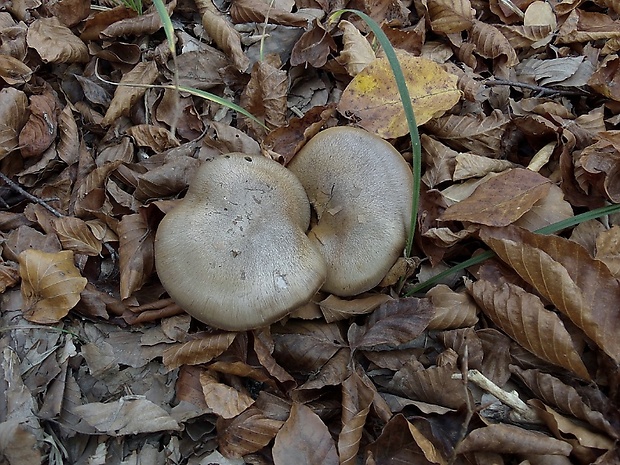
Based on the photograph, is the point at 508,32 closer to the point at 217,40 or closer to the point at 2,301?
the point at 217,40

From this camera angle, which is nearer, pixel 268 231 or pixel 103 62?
pixel 268 231

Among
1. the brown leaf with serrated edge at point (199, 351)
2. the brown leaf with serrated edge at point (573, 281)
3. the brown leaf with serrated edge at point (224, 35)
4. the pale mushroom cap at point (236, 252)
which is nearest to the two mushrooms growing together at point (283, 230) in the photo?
the pale mushroom cap at point (236, 252)

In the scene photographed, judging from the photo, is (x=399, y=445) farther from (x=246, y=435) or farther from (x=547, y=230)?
(x=547, y=230)

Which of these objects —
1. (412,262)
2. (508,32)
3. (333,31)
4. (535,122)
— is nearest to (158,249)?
(412,262)

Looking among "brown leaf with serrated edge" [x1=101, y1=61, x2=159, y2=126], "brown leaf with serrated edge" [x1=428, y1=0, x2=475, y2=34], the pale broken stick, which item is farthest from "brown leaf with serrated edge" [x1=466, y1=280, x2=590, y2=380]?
"brown leaf with serrated edge" [x1=101, y1=61, x2=159, y2=126]

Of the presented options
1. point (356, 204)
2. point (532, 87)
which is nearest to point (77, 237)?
point (356, 204)

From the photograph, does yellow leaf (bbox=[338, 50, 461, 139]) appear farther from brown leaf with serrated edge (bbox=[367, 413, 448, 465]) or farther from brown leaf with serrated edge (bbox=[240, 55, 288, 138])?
brown leaf with serrated edge (bbox=[367, 413, 448, 465])

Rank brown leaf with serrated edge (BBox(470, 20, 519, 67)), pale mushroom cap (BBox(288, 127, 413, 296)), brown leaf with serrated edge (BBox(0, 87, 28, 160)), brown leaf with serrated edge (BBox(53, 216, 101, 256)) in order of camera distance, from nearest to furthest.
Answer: pale mushroom cap (BBox(288, 127, 413, 296)) → brown leaf with serrated edge (BBox(53, 216, 101, 256)) → brown leaf with serrated edge (BBox(0, 87, 28, 160)) → brown leaf with serrated edge (BBox(470, 20, 519, 67))
